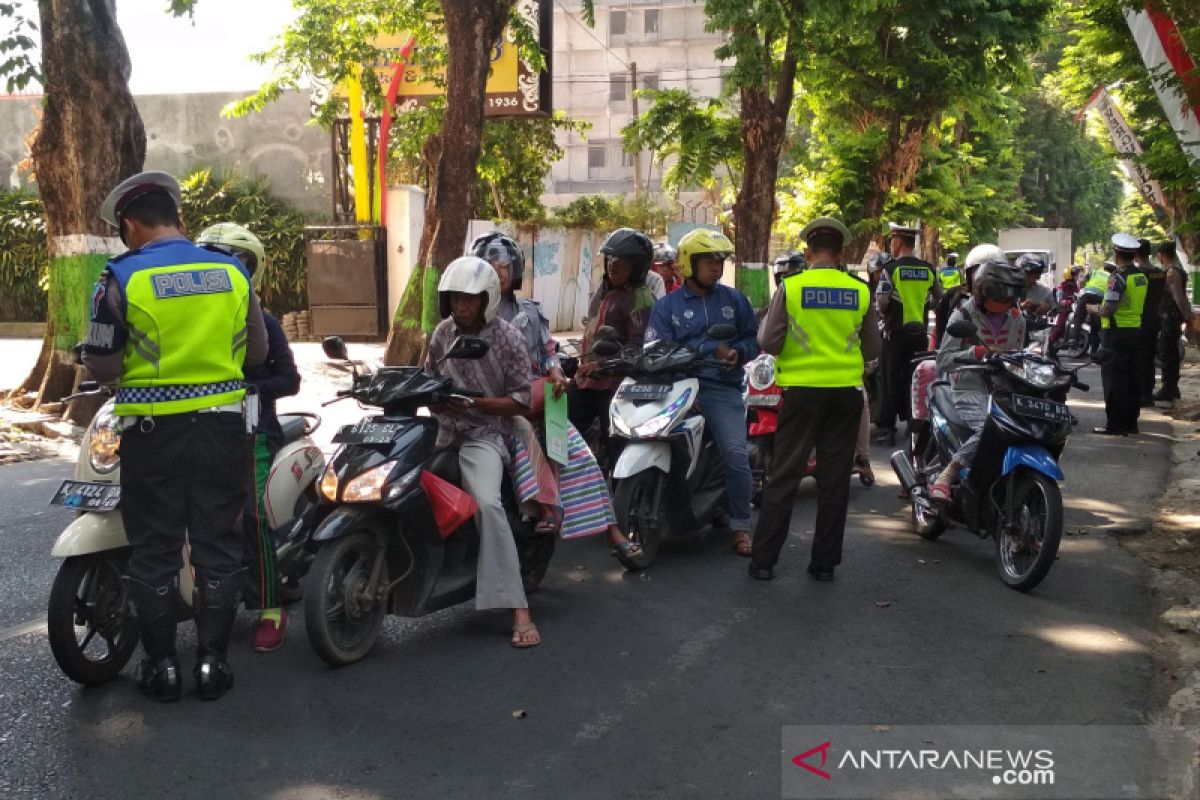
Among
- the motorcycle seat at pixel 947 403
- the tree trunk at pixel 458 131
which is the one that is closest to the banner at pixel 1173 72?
the motorcycle seat at pixel 947 403

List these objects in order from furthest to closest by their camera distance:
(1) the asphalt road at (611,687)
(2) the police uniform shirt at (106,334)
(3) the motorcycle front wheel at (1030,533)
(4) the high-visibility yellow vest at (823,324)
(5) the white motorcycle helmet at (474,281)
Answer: (4) the high-visibility yellow vest at (823,324) → (3) the motorcycle front wheel at (1030,533) → (5) the white motorcycle helmet at (474,281) → (2) the police uniform shirt at (106,334) → (1) the asphalt road at (611,687)

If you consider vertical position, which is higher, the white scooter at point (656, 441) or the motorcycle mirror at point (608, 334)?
the motorcycle mirror at point (608, 334)

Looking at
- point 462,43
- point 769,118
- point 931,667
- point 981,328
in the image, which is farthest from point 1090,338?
point 931,667

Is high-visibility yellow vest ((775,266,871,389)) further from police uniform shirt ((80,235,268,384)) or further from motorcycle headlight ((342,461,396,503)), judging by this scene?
police uniform shirt ((80,235,268,384))

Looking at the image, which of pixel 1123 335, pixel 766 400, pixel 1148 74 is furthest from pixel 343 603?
pixel 1123 335

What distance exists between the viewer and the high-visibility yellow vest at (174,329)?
446 cm

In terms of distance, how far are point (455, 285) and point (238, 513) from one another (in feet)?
4.55

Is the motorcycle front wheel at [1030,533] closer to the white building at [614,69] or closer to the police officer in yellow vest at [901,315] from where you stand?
the police officer in yellow vest at [901,315]

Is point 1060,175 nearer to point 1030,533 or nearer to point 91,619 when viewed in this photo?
point 1030,533

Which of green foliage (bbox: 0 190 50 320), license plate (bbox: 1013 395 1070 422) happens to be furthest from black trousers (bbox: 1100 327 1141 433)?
green foliage (bbox: 0 190 50 320)

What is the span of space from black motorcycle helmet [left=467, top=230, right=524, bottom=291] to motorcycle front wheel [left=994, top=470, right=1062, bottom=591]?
114 inches

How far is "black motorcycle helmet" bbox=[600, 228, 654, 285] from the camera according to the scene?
310 inches

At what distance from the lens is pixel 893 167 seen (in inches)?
904

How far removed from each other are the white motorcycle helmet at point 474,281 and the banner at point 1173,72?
160 inches
